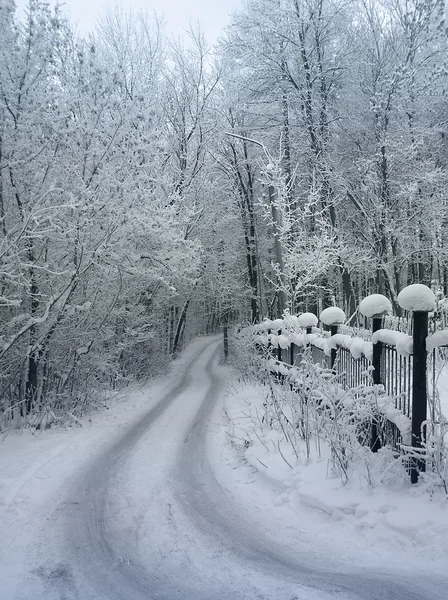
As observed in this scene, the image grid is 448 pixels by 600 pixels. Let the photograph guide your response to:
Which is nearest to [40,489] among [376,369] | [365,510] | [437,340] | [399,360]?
[365,510]

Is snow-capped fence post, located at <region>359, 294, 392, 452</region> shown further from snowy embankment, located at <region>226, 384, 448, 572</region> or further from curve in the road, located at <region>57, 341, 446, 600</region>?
curve in the road, located at <region>57, 341, 446, 600</region>

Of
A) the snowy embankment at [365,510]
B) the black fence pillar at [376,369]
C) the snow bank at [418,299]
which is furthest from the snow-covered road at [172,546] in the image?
the snow bank at [418,299]

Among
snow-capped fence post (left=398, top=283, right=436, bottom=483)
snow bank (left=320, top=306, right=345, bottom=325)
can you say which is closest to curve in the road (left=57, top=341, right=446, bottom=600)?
snow-capped fence post (left=398, top=283, right=436, bottom=483)

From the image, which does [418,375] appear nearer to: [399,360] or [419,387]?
[419,387]

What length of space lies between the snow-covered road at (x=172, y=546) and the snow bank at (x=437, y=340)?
2.00 metres

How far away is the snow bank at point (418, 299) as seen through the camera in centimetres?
438

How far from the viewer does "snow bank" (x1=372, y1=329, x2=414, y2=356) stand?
15.0 ft

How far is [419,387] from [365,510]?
4.14 feet

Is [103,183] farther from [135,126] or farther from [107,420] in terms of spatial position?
[107,420]

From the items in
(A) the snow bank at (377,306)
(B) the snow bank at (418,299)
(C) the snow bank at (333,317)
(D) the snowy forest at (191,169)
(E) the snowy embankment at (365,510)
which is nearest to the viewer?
(E) the snowy embankment at (365,510)

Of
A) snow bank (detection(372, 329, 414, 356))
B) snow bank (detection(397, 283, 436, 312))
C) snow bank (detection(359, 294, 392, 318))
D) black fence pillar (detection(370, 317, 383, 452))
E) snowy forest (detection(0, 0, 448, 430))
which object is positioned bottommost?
black fence pillar (detection(370, 317, 383, 452))

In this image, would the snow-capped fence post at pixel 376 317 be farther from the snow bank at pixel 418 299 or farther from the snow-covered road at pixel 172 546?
the snow-covered road at pixel 172 546

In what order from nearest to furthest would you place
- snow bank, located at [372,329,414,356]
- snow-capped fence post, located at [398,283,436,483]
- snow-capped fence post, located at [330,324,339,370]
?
snow-capped fence post, located at [398,283,436,483] < snow bank, located at [372,329,414,356] < snow-capped fence post, located at [330,324,339,370]

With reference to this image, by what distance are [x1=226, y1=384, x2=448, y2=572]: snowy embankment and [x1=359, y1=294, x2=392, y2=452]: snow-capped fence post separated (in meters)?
0.63
